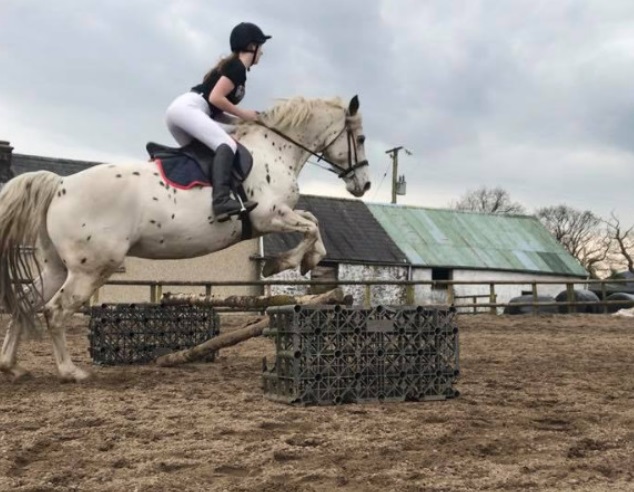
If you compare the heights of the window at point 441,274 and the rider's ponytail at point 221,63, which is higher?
the rider's ponytail at point 221,63

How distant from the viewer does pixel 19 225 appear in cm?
602

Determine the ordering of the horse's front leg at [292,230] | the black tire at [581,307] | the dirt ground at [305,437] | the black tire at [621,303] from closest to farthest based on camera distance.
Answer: the dirt ground at [305,437] < the horse's front leg at [292,230] < the black tire at [621,303] < the black tire at [581,307]

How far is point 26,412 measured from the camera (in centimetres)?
476

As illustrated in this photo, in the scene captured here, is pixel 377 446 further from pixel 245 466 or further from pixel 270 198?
pixel 270 198

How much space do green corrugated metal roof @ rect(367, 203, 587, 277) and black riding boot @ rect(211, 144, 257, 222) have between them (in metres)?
23.7

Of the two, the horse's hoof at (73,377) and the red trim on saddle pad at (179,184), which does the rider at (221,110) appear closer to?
the red trim on saddle pad at (179,184)

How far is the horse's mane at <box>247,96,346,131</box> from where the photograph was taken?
22.1 ft

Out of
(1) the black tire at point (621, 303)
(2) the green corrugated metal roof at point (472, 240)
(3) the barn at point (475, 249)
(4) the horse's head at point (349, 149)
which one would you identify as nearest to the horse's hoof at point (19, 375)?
(4) the horse's head at point (349, 149)

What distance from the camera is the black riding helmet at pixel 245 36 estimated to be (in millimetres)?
6430

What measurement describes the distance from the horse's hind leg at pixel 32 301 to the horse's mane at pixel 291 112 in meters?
2.21

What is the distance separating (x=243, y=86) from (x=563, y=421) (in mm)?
3761

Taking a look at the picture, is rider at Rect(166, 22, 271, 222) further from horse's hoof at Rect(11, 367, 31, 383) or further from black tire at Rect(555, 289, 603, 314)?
black tire at Rect(555, 289, 603, 314)

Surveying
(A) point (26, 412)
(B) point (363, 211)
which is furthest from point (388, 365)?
(B) point (363, 211)

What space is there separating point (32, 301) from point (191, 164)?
1.75m
